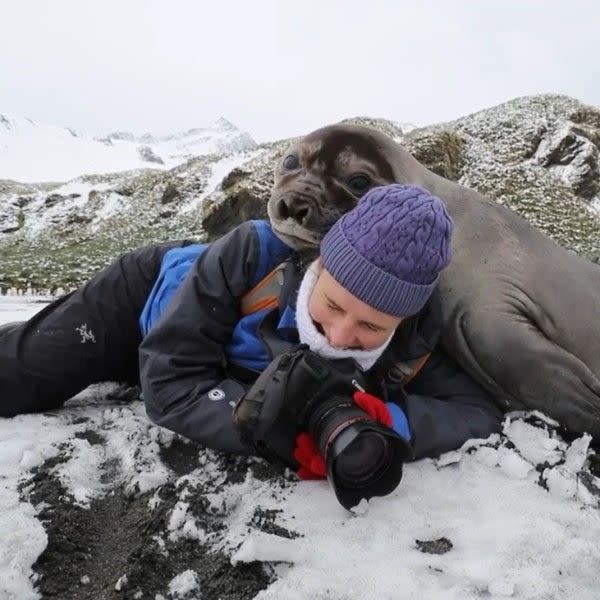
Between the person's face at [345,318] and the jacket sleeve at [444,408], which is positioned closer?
the person's face at [345,318]

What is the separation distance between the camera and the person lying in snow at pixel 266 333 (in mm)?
2135

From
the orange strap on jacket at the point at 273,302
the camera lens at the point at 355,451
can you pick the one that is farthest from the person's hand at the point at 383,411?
the orange strap on jacket at the point at 273,302

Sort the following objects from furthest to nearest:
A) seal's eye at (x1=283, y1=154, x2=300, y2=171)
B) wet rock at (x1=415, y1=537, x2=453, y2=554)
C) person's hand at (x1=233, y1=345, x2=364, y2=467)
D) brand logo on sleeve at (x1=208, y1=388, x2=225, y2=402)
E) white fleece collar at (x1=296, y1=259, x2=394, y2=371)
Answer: seal's eye at (x1=283, y1=154, x2=300, y2=171) < brand logo on sleeve at (x1=208, y1=388, x2=225, y2=402) < white fleece collar at (x1=296, y1=259, x2=394, y2=371) < person's hand at (x1=233, y1=345, x2=364, y2=467) < wet rock at (x1=415, y1=537, x2=453, y2=554)

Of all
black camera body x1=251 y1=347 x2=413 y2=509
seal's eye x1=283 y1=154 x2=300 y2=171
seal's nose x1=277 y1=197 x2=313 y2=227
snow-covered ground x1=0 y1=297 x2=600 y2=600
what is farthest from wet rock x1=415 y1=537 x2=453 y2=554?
seal's eye x1=283 y1=154 x2=300 y2=171

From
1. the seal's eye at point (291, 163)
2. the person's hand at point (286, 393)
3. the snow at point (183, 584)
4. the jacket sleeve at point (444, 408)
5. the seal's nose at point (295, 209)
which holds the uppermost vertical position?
the seal's eye at point (291, 163)

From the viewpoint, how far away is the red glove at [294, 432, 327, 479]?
2156 millimetres

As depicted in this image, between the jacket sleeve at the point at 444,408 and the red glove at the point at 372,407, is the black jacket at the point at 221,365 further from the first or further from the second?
the red glove at the point at 372,407

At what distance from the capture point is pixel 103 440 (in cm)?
273

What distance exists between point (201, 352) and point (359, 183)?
1420 millimetres

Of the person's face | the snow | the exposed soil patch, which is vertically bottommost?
the exposed soil patch

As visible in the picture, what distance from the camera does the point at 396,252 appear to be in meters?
2.12

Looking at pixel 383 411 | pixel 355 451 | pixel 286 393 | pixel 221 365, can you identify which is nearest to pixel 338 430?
pixel 355 451

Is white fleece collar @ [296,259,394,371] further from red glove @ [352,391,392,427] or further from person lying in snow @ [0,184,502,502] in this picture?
red glove @ [352,391,392,427]

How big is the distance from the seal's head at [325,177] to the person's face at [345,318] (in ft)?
2.11
